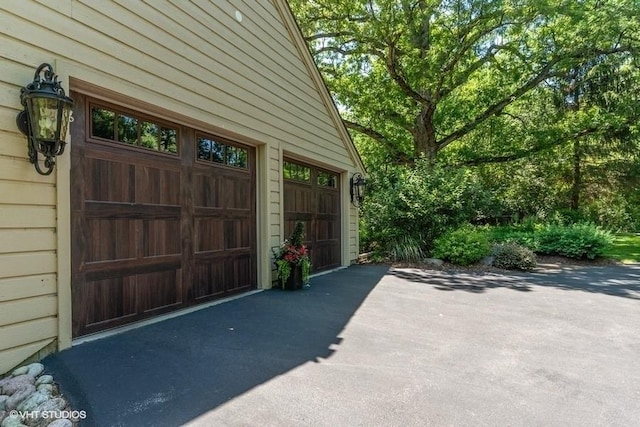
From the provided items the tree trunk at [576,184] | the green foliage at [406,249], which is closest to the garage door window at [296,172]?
the green foliage at [406,249]

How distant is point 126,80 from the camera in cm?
331

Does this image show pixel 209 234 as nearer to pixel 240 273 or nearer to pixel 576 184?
pixel 240 273

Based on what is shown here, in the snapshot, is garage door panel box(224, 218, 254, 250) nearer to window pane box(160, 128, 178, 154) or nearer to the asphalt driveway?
the asphalt driveway

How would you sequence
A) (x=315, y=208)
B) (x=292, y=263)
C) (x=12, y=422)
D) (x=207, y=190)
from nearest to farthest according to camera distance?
(x=12, y=422), (x=207, y=190), (x=292, y=263), (x=315, y=208)

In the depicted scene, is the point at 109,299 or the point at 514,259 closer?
the point at 109,299

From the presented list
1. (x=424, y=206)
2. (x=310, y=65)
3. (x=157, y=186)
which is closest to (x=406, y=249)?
(x=424, y=206)

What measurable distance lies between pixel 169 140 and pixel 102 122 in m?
0.77

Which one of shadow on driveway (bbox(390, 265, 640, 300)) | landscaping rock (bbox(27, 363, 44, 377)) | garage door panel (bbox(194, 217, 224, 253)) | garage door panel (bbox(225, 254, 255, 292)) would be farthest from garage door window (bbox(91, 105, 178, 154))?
shadow on driveway (bbox(390, 265, 640, 300))

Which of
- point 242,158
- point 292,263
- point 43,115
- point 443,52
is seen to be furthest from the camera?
point 443,52

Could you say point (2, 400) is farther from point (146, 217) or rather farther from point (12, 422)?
point (146, 217)

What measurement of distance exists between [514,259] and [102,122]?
8.32 meters

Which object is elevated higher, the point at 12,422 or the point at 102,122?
the point at 102,122

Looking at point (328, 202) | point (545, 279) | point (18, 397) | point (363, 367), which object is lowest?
point (545, 279)

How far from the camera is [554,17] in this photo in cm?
1055
